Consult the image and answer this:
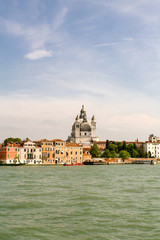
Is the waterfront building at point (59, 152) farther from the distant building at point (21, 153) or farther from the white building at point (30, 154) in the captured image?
the distant building at point (21, 153)

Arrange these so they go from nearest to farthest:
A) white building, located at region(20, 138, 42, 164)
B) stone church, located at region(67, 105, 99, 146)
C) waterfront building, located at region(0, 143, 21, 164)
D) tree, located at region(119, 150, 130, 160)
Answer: waterfront building, located at region(0, 143, 21, 164) → white building, located at region(20, 138, 42, 164) → tree, located at region(119, 150, 130, 160) → stone church, located at region(67, 105, 99, 146)

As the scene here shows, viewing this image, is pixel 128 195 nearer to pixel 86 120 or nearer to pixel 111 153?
pixel 111 153

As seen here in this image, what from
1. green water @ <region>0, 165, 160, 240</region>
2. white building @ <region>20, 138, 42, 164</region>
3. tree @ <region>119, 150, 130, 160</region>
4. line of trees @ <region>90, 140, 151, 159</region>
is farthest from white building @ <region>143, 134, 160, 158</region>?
green water @ <region>0, 165, 160, 240</region>

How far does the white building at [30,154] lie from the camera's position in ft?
247

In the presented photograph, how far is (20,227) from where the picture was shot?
41.3 ft

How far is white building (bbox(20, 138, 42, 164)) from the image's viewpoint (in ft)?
247

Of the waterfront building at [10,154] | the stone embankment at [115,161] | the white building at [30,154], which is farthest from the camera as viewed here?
the stone embankment at [115,161]

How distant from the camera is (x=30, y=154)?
76062 millimetres

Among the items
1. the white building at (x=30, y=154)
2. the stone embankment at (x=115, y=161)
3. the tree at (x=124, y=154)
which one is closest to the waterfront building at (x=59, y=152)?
the white building at (x=30, y=154)

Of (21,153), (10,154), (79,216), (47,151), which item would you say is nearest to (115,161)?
(47,151)

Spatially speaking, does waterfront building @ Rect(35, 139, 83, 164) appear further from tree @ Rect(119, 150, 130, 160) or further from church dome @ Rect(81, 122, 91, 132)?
church dome @ Rect(81, 122, 91, 132)

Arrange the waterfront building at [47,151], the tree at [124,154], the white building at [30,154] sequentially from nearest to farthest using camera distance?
the white building at [30,154]
the waterfront building at [47,151]
the tree at [124,154]

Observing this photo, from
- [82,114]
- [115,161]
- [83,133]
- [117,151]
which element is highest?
[82,114]

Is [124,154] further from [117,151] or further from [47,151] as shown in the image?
[47,151]
